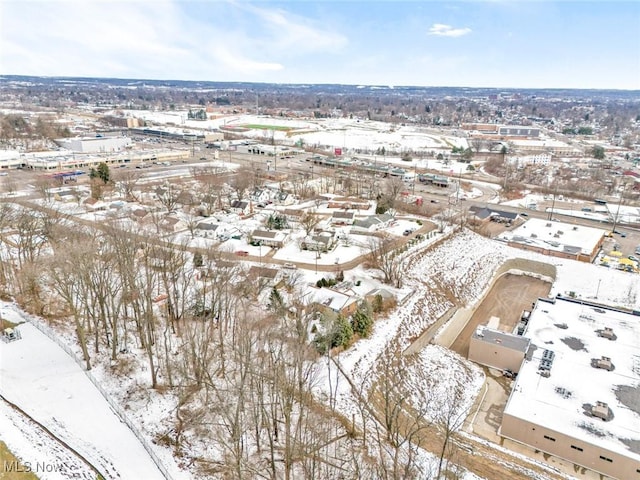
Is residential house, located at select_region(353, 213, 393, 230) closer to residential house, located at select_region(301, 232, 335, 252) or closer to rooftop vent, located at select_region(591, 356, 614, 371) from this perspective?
residential house, located at select_region(301, 232, 335, 252)

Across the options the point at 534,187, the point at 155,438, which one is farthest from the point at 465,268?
the point at 534,187

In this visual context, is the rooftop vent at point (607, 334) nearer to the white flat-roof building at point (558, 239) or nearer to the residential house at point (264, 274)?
the white flat-roof building at point (558, 239)

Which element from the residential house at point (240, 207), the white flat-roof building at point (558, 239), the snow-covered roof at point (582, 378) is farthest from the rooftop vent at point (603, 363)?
the residential house at point (240, 207)

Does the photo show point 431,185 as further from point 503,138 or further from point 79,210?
point 503,138

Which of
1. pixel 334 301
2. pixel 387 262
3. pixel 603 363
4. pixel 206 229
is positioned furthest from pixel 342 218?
pixel 603 363

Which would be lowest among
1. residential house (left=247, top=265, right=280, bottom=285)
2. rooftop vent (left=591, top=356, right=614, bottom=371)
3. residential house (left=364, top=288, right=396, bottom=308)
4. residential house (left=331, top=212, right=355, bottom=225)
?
rooftop vent (left=591, top=356, right=614, bottom=371)

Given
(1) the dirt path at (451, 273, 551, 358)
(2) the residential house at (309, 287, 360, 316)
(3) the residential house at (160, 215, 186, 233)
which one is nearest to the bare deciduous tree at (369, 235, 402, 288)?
(2) the residential house at (309, 287, 360, 316)
